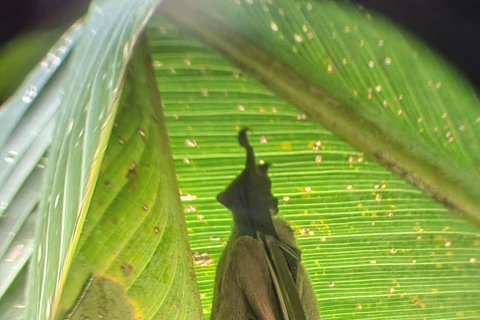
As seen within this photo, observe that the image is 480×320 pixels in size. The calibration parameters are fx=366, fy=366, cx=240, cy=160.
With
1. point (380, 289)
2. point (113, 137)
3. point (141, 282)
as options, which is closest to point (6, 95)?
point (113, 137)

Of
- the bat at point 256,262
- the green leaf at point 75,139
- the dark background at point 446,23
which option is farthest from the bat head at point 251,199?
the green leaf at point 75,139

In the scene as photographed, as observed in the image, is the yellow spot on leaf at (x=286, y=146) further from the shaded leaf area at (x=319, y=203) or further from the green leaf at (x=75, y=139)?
the green leaf at (x=75, y=139)

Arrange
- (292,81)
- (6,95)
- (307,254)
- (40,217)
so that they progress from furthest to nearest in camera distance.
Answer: (307,254), (292,81), (6,95), (40,217)

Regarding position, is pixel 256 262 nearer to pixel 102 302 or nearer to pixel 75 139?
pixel 102 302

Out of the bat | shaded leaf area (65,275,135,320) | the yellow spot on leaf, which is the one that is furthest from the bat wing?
shaded leaf area (65,275,135,320)

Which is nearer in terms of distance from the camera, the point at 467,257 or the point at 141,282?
the point at 141,282

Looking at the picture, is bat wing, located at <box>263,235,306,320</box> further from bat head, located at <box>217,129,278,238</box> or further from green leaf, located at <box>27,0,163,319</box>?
green leaf, located at <box>27,0,163,319</box>

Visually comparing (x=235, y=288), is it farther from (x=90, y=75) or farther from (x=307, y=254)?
(x=90, y=75)
